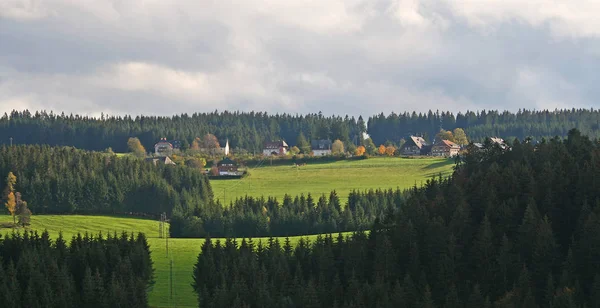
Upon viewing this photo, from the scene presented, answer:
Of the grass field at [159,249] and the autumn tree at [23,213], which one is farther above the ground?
the autumn tree at [23,213]

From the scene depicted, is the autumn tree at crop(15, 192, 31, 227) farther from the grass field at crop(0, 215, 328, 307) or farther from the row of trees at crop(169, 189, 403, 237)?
the row of trees at crop(169, 189, 403, 237)

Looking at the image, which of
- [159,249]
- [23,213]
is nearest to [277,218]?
[159,249]

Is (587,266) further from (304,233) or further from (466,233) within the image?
(304,233)

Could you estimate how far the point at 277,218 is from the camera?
192500mm

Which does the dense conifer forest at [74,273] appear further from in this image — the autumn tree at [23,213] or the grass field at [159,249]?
the autumn tree at [23,213]

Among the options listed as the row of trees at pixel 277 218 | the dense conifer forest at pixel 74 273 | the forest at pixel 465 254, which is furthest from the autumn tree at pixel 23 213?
the forest at pixel 465 254

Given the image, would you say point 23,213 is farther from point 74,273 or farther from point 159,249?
point 74,273

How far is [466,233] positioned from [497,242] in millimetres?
4778

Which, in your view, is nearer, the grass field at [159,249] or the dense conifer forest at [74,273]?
the dense conifer forest at [74,273]

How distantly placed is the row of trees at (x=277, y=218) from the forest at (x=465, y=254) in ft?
149

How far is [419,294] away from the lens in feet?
385

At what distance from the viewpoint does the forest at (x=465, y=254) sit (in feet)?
379

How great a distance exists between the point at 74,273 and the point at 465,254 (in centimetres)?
4742

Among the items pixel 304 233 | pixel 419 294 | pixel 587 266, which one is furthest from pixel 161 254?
pixel 587 266
